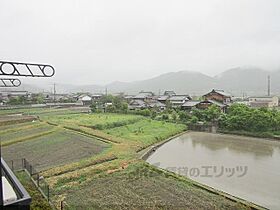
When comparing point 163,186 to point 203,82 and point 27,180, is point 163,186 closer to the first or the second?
point 27,180

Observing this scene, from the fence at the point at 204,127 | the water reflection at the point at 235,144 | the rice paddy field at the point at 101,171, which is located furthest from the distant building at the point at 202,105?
the rice paddy field at the point at 101,171

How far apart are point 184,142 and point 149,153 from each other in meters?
4.10

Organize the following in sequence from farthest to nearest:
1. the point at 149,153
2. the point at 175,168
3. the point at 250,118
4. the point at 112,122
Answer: the point at 112,122 < the point at 250,118 < the point at 149,153 < the point at 175,168

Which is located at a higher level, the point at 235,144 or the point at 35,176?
the point at 35,176

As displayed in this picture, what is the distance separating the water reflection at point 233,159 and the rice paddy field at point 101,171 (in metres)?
1.18

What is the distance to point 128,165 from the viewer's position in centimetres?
997

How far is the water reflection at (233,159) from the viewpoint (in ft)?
26.8

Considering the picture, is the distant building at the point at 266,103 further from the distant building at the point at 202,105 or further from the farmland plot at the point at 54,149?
the farmland plot at the point at 54,149

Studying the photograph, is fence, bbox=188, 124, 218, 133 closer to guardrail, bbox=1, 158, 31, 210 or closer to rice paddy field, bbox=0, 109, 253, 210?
rice paddy field, bbox=0, 109, 253, 210

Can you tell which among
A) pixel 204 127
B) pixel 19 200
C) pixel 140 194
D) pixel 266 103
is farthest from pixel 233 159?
pixel 266 103

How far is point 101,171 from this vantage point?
9.12m

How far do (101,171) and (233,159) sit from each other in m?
6.63

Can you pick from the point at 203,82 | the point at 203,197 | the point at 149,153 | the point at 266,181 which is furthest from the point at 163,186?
the point at 203,82

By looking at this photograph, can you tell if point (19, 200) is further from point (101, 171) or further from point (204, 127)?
point (204, 127)
